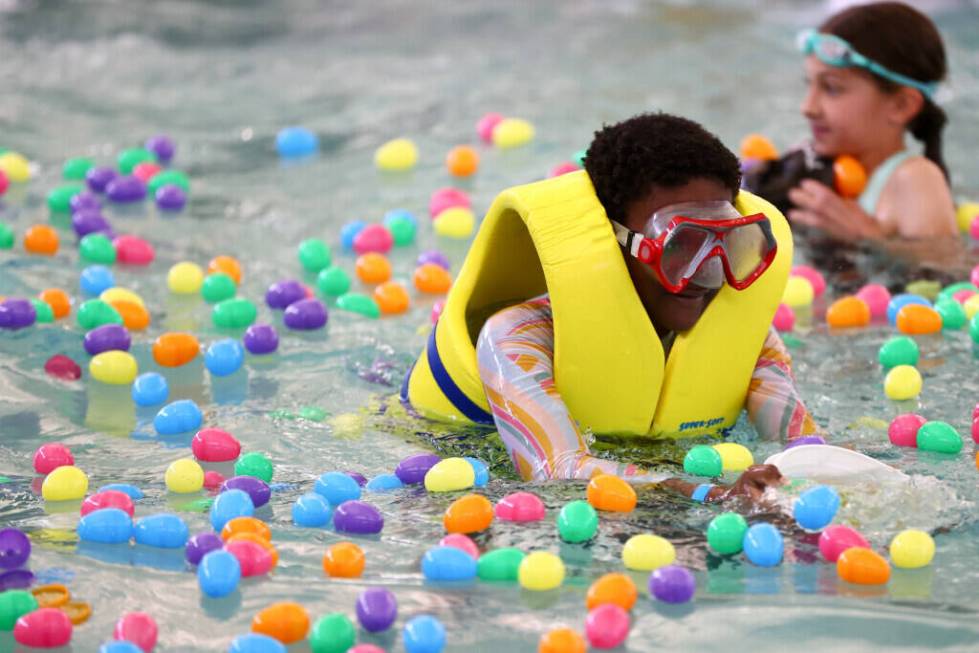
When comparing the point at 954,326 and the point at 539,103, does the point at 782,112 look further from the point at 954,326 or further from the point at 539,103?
the point at 954,326

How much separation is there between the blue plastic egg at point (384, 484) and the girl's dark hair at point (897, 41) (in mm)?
3331

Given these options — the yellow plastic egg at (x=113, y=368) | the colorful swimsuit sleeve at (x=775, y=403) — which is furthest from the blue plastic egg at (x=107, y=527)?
the colorful swimsuit sleeve at (x=775, y=403)

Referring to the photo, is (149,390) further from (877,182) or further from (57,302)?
(877,182)

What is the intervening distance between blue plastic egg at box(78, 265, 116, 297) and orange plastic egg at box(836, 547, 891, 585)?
10.7ft

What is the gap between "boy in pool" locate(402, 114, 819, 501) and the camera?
3.58 metres

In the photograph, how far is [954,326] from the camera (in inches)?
201

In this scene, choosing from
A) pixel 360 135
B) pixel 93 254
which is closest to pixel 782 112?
pixel 360 135

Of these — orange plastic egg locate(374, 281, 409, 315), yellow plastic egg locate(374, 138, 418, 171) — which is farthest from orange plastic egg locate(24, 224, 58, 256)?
yellow plastic egg locate(374, 138, 418, 171)

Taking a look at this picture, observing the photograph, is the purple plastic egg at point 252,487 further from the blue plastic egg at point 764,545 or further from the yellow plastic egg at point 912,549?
the yellow plastic egg at point 912,549

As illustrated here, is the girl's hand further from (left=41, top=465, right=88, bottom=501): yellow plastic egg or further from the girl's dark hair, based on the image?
(left=41, top=465, right=88, bottom=501): yellow plastic egg

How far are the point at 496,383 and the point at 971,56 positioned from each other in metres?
6.47

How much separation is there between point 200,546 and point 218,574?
7.2 inches

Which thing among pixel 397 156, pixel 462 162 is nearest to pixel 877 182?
pixel 462 162

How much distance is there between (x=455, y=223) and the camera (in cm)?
627
